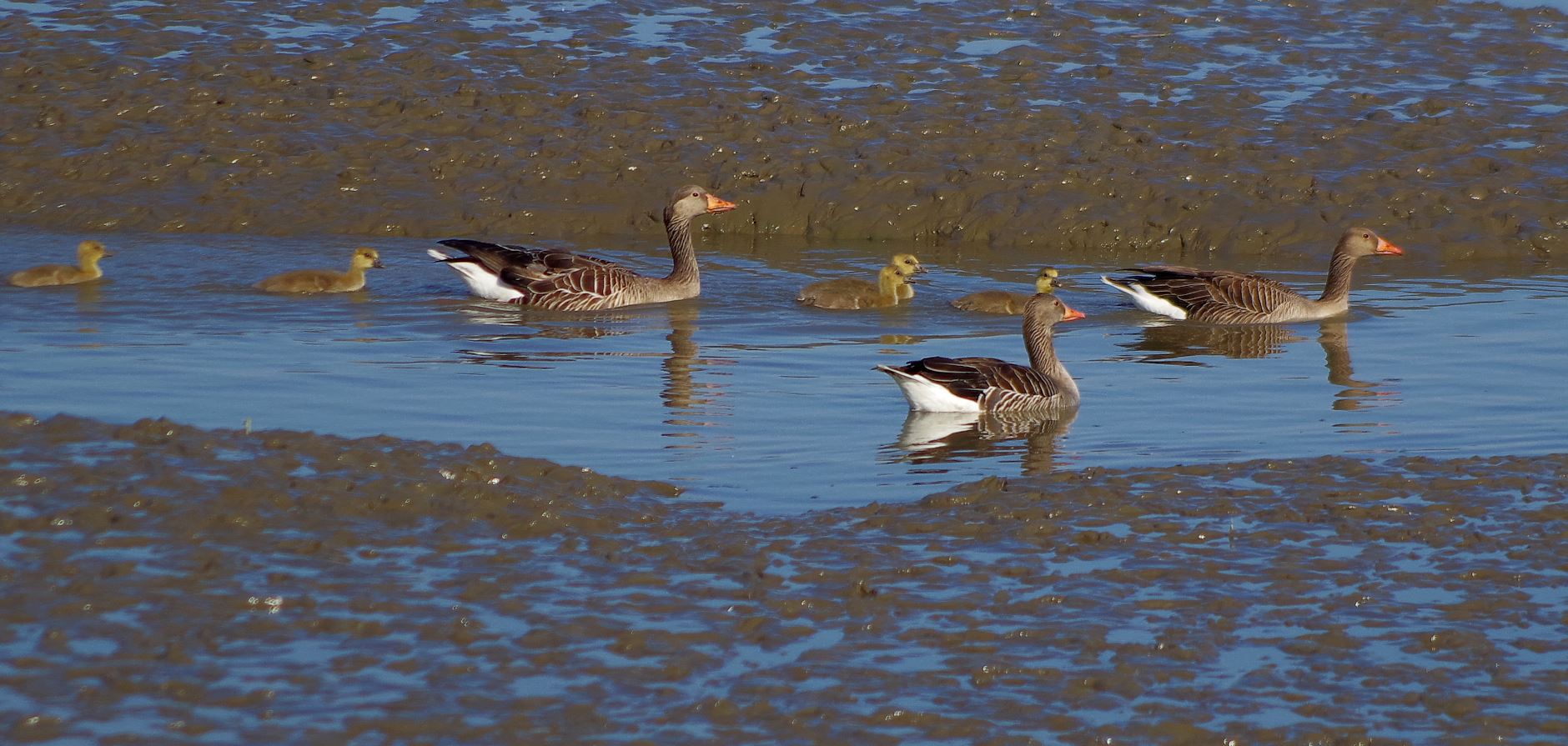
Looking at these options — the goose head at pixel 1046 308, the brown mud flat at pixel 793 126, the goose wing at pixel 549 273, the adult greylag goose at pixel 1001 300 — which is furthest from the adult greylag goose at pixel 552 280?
the goose head at pixel 1046 308

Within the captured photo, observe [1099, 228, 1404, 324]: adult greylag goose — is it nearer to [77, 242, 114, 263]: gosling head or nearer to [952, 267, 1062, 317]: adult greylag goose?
[952, 267, 1062, 317]: adult greylag goose

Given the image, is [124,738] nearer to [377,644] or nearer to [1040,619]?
[377,644]

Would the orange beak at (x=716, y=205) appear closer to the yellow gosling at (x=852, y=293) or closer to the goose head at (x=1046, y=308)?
the yellow gosling at (x=852, y=293)

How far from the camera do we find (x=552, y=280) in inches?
634

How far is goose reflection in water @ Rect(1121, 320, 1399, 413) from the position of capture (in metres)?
14.0

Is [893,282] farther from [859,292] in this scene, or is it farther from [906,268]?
[859,292]

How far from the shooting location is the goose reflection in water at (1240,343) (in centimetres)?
1400

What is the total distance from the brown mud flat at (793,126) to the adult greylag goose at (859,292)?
3147 millimetres

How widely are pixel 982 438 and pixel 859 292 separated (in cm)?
456

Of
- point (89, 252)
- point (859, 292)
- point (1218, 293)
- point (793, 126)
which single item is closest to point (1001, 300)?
point (859, 292)

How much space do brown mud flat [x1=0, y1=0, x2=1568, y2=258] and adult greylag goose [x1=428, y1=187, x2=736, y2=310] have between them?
294cm

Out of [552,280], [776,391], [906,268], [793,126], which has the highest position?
[793,126]

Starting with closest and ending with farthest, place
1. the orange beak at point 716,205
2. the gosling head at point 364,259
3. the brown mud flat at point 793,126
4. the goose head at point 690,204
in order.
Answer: the gosling head at point 364,259, the goose head at point 690,204, the orange beak at point 716,205, the brown mud flat at point 793,126

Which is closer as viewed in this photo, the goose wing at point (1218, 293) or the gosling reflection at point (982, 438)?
the gosling reflection at point (982, 438)
